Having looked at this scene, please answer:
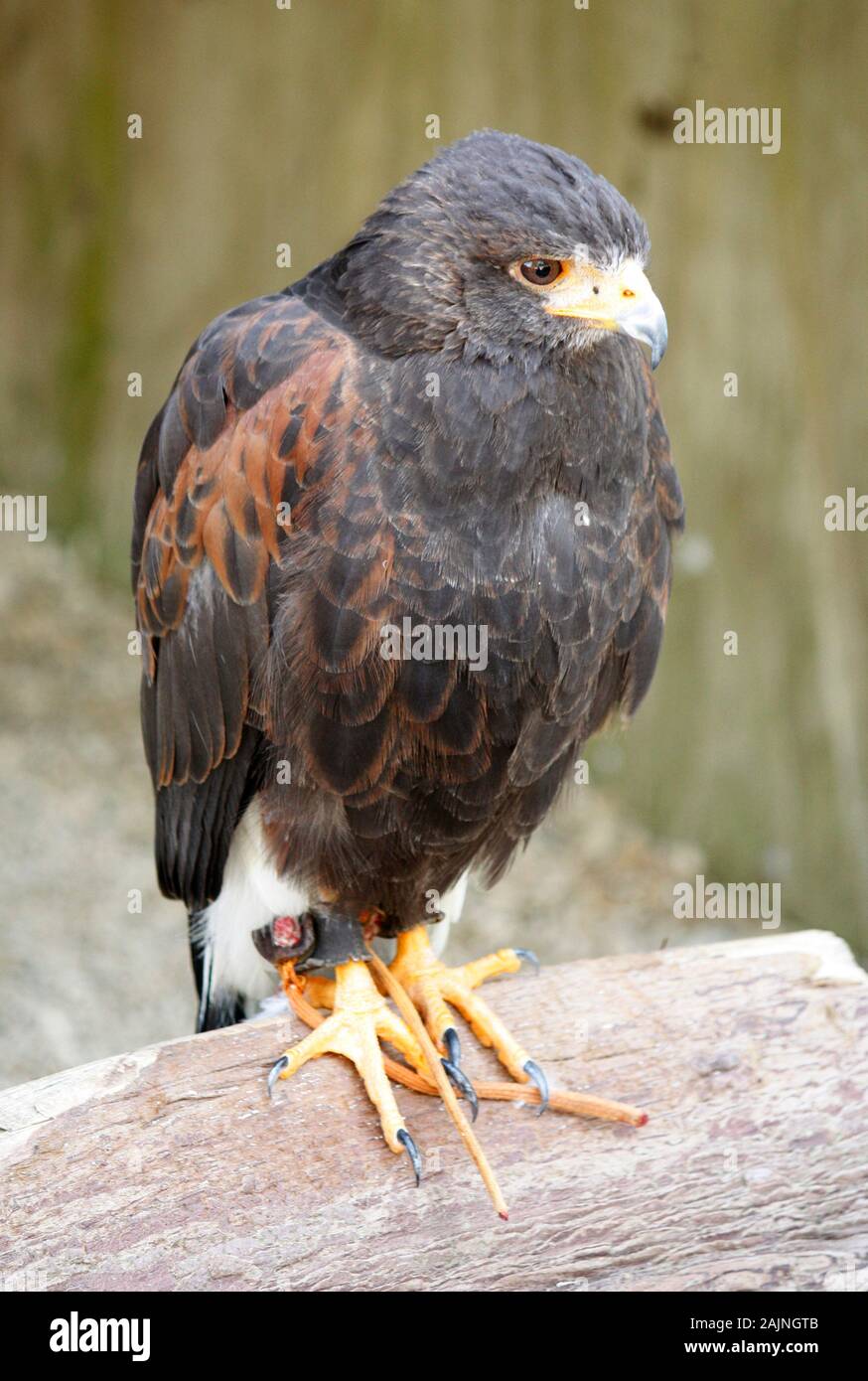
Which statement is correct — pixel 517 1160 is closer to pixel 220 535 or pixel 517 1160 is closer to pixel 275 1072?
pixel 275 1072

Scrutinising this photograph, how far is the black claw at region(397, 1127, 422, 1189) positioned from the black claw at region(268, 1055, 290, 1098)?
0.80ft

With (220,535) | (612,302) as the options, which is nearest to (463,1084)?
(220,535)

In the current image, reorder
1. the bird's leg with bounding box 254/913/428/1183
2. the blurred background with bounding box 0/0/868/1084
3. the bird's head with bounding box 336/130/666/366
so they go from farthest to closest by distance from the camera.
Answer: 1. the blurred background with bounding box 0/0/868/1084
2. the bird's leg with bounding box 254/913/428/1183
3. the bird's head with bounding box 336/130/666/366

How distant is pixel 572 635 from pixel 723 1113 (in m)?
0.96

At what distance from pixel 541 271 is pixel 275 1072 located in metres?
1.48

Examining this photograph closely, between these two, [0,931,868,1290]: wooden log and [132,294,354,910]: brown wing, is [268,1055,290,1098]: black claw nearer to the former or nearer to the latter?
[0,931,868,1290]: wooden log

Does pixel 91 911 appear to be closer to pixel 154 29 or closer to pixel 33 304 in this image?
pixel 33 304

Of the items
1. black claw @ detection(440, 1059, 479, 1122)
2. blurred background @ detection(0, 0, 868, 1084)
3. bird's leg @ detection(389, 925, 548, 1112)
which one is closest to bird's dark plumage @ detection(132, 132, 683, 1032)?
bird's leg @ detection(389, 925, 548, 1112)

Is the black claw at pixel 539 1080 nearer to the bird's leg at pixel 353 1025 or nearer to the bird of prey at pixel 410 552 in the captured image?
the bird of prey at pixel 410 552

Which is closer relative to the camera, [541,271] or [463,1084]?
[541,271]

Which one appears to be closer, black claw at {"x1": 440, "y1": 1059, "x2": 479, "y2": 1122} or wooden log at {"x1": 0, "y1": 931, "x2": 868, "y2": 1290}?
wooden log at {"x1": 0, "y1": 931, "x2": 868, "y2": 1290}

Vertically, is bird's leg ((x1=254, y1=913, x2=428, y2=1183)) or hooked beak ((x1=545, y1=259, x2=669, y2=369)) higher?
hooked beak ((x1=545, y1=259, x2=669, y2=369))

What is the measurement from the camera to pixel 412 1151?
97.5 inches

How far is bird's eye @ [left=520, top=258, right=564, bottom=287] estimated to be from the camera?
2277 millimetres
